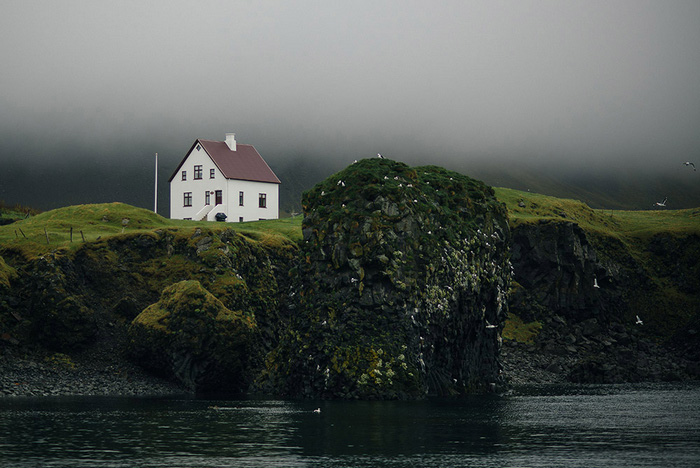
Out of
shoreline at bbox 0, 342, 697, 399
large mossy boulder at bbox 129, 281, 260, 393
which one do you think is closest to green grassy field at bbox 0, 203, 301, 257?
shoreline at bbox 0, 342, 697, 399

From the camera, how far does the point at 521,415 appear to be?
58.4 m

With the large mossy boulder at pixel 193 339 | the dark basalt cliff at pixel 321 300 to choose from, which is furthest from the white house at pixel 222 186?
the large mossy boulder at pixel 193 339

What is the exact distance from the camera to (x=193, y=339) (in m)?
81.6

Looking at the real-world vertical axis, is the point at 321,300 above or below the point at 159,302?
above

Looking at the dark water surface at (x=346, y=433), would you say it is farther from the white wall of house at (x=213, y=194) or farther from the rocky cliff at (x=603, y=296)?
the white wall of house at (x=213, y=194)

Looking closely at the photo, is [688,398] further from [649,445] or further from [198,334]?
[198,334]

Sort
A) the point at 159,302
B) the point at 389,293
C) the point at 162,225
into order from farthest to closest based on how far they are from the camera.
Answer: the point at 162,225 < the point at 159,302 < the point at 389,293

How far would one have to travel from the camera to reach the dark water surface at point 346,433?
3678 centimetres

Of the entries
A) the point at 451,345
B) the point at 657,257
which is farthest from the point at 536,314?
the point at 451,345

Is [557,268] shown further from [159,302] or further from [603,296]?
[159,302]

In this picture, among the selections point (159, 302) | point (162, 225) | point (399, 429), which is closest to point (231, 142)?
point (162, 225)

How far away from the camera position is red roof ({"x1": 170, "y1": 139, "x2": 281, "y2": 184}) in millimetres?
148750

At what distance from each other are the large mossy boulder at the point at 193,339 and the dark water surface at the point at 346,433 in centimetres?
1124

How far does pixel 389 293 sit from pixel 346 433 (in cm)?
3144
